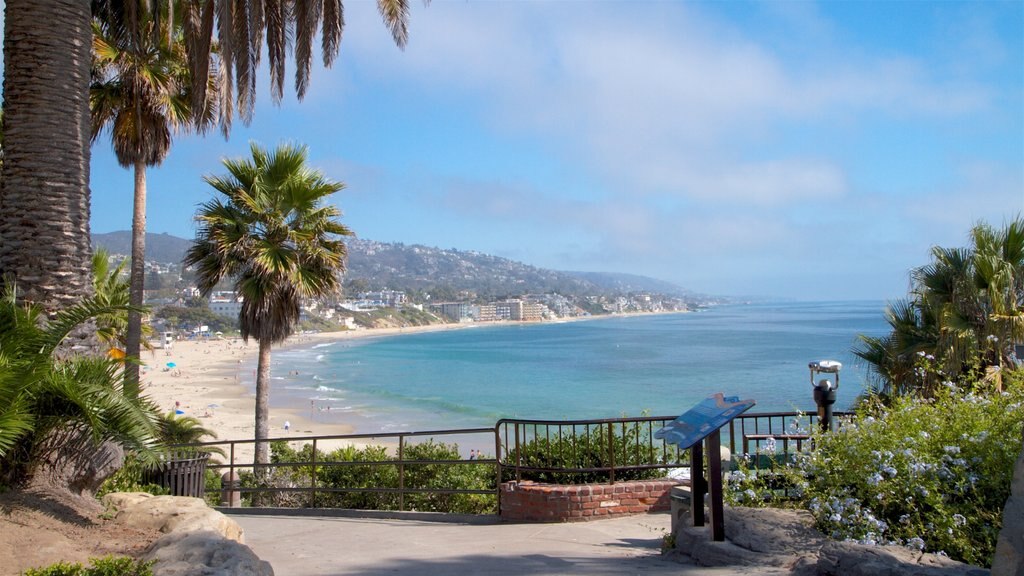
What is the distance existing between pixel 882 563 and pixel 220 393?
207ft

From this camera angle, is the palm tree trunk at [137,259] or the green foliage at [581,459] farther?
the palm tree trunk at [137,259]

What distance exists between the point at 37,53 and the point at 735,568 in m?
7.42

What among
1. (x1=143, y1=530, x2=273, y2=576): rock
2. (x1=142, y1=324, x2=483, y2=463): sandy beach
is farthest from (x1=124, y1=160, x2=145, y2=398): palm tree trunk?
(x1=143, y1=530, x2=273, y2=576): rock

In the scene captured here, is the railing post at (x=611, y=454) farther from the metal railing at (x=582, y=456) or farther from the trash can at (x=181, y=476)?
the trash can at (x=181, y=476)

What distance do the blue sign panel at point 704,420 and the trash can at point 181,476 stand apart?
617cm

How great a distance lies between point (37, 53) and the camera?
6.94 m

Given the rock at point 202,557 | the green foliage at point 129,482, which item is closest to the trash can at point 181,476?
the green foliage at point 129,482

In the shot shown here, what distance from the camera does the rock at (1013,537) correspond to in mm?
3941

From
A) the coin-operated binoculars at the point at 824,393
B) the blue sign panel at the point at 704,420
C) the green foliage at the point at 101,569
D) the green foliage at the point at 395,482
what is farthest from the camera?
the green foliage at the point at 395,482

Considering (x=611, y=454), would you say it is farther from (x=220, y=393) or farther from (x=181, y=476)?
(x=220, y=393)

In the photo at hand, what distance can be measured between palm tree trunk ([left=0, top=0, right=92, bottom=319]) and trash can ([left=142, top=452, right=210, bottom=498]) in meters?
3.06

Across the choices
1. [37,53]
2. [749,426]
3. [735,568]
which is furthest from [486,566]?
[749,426]

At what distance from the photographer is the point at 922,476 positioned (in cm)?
571

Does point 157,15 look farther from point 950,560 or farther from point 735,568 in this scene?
point 950,560
